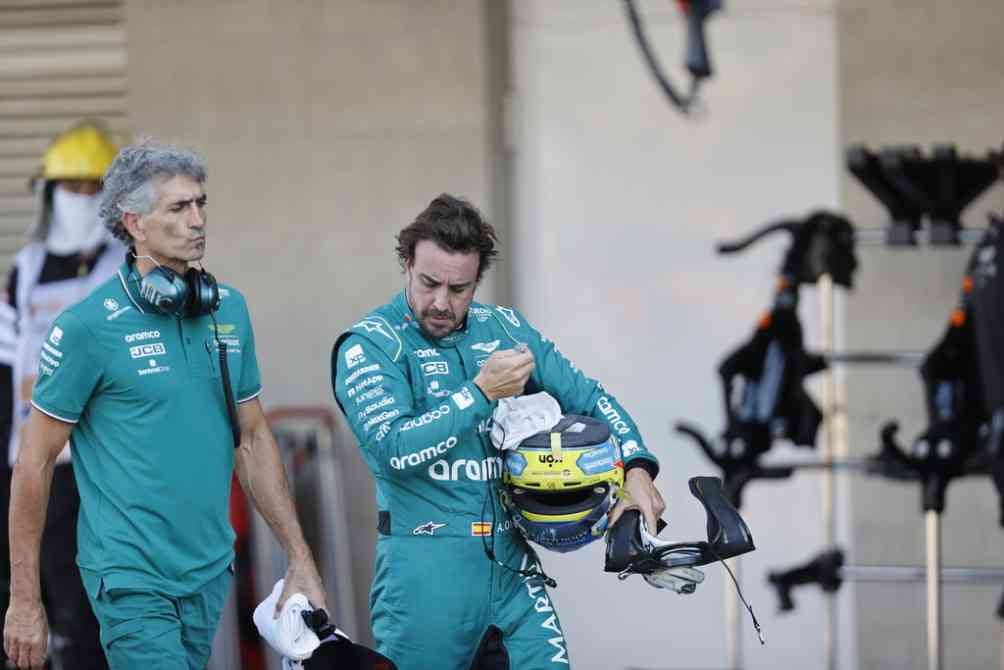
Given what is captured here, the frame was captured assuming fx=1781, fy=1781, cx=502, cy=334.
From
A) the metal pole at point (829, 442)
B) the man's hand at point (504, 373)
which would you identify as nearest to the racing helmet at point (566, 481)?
the man's hand at point (504, 373)

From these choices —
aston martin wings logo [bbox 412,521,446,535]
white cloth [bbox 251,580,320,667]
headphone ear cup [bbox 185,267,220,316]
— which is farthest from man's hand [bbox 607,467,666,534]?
headphone ear cup [bbox 185,267,220,316]

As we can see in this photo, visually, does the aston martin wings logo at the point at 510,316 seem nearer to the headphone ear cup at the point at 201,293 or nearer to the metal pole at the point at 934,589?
the headphone ear cup at the point at 201,293

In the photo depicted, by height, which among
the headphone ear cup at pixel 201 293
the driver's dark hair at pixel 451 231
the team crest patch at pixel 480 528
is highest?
the driver's dark hair at pixel 451 231

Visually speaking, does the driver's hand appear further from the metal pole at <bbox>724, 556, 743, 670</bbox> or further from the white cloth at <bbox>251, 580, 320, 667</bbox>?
the metal pole at <bbox>724, 556, 743, 670</bbox>

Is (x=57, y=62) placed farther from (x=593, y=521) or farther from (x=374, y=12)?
(x=593, y=521)

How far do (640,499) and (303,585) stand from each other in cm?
87

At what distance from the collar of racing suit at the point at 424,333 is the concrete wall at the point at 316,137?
2.75 metres

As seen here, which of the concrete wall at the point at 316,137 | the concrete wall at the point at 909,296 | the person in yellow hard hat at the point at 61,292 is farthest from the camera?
the concrete wall at the point at 316,137

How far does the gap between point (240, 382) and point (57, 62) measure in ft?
11.7

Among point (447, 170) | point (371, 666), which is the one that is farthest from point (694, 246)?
point (371, 666)

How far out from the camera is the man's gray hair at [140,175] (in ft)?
14.3

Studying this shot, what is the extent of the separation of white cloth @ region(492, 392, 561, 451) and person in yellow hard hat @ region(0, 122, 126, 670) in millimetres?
2540

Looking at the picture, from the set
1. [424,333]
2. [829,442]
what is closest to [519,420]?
[424,333]

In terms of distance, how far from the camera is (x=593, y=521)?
429 centimetres
